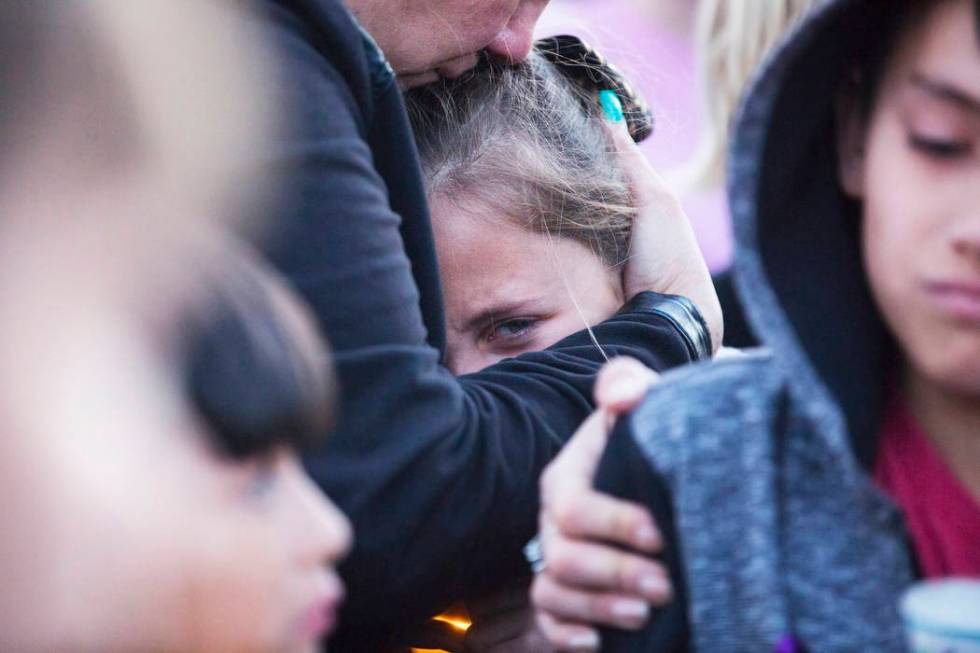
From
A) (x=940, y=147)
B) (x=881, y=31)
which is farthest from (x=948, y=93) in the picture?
(x=881, y=31)

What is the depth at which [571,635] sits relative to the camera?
130 cm

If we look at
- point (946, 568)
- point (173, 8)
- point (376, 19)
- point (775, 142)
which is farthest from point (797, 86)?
point (376, 19)

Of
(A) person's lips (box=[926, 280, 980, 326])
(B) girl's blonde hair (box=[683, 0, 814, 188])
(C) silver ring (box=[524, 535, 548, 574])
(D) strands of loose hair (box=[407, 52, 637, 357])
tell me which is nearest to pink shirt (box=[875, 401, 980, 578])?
(A) person's lips (box=[926, 280, 980, 326])

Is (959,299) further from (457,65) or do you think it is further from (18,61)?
(457,65)

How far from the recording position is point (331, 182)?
4.70 ft

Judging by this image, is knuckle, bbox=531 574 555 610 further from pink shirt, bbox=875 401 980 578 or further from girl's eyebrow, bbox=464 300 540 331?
girl's eyebrow, bbox=464 300 540 331

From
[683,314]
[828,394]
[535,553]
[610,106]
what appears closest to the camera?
[828,394]

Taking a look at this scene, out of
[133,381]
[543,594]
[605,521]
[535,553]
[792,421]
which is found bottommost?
[535,553]

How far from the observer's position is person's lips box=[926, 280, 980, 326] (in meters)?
1.12

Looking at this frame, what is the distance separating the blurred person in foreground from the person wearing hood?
0.40m

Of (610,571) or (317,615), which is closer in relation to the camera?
(317,615)

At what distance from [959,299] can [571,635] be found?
49cm

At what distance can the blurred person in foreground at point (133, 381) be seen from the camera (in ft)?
2.81

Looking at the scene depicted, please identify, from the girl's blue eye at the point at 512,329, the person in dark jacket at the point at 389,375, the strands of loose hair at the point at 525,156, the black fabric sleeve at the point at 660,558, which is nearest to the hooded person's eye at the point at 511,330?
the girl's blue eye at the point at 512,329
